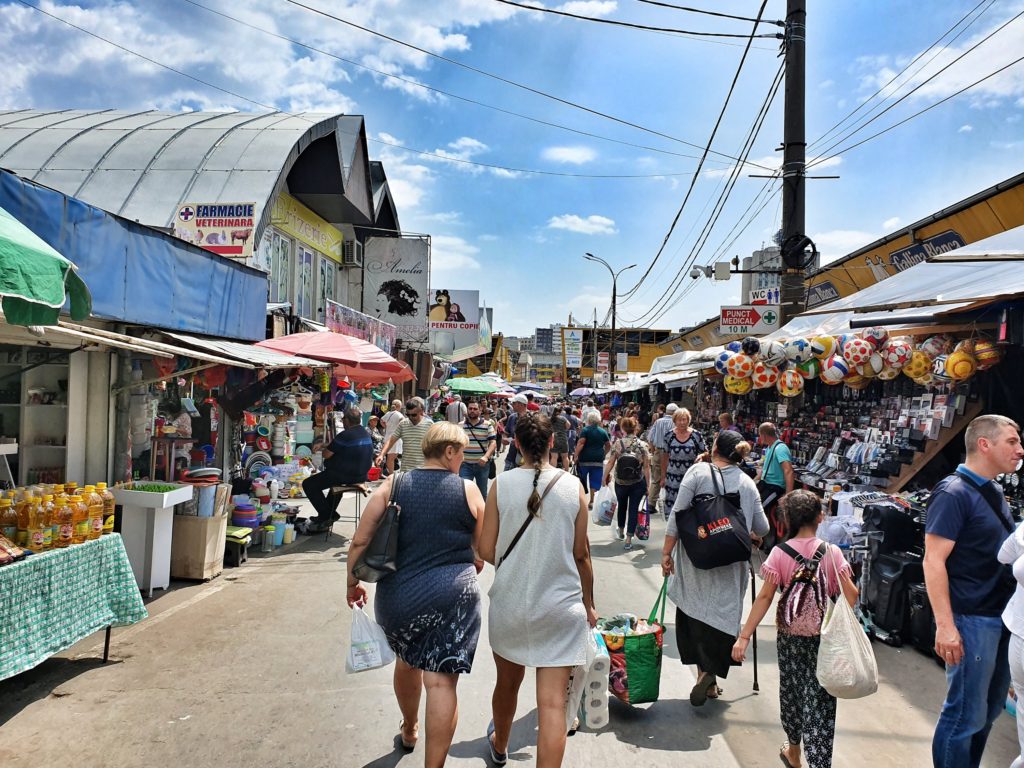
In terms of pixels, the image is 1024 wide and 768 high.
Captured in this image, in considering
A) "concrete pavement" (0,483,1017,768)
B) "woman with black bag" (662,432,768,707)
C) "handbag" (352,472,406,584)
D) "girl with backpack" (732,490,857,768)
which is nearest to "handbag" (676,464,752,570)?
"woman with black bag" (662,432,768,707)

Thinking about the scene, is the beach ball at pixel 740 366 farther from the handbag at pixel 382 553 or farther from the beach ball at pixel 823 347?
the handbag at pixel 382 553

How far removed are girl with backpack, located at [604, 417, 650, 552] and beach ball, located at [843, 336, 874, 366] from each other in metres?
2.62

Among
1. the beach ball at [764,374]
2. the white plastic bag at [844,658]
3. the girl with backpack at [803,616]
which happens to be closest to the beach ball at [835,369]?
the beach ball at [764,374]

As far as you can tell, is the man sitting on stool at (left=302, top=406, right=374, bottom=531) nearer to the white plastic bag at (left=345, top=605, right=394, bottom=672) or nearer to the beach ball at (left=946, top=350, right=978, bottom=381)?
the white plastic bag at (left=345, top=605, right=394, bottom=672)

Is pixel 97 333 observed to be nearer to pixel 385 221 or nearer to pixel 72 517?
pixel 72 517

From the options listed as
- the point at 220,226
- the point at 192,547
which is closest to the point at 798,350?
the point at 192,547

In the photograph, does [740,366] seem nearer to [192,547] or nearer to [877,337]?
[877,337]

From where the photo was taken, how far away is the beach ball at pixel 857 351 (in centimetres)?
777

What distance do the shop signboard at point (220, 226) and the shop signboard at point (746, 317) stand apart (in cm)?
869

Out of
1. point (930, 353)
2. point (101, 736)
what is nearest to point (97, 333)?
point (101, 736)

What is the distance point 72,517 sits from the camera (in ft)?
14.9

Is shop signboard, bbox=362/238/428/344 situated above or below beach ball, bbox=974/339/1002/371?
above

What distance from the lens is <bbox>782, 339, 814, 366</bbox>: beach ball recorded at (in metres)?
8.75

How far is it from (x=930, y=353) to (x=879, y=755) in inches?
181
